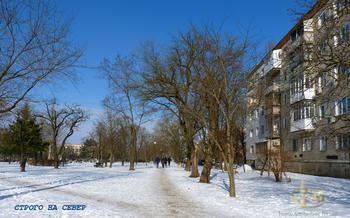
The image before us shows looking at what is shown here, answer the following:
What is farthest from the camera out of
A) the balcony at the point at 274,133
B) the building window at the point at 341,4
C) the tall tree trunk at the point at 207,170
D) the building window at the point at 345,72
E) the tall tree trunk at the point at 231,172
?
the balcony at the point at 274,133

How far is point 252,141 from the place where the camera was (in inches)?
2312

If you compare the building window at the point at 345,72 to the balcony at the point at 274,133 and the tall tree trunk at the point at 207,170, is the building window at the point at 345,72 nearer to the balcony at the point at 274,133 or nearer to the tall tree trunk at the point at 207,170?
the tall tree trunk at the point at 207,170

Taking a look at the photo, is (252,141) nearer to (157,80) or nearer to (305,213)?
(157,80)

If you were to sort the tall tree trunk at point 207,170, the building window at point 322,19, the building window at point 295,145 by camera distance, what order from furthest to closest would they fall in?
the building window at point 295,145 → the tall tree trunk at point 207,170 → the building window at point 322,19

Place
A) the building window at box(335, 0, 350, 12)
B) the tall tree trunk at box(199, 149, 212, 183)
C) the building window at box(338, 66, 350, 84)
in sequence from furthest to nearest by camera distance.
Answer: the tall tree trunk at box(199, 149, 212, 183)
the building window at box(338, 66, 350, 84)
the building window at box(335, 0, 350, 12)

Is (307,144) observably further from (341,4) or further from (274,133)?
(341,4)

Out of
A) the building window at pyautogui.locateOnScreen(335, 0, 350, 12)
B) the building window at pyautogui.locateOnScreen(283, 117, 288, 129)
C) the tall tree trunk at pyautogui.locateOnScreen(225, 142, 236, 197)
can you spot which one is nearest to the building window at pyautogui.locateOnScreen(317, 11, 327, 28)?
the building window at pyautogui.locateOnScreen(335, 0, 350, 12)

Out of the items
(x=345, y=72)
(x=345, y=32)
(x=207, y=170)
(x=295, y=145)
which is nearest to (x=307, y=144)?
(x=295, y=145)

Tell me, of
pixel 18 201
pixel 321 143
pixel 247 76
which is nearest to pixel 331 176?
pixel 321 143

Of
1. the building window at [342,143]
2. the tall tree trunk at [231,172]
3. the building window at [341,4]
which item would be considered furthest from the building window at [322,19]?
the building window at [342,143]

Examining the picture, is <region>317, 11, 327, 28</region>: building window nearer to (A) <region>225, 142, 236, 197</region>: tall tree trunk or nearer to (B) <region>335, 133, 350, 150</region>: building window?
(A) <region>225, 142, 236, 197</region>: tall tree trunk

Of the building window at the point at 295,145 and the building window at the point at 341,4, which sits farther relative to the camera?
the building window at the point at 295,145

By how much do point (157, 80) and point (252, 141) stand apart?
3748 cm

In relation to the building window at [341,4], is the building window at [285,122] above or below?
above
